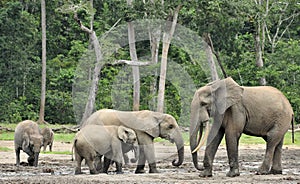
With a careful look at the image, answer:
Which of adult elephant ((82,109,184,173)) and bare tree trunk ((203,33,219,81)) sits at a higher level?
bare tree trunk ((203,33,219,81))

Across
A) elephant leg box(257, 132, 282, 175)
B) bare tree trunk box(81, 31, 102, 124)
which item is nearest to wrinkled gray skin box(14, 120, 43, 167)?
elephant leg box(257, 132, 282, 175)

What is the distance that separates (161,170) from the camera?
58.2 ft

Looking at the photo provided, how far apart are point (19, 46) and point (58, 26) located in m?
4.23

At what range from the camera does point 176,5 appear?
109 feet

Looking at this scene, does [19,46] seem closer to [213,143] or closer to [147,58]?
[147,58]

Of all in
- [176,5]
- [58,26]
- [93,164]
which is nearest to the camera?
[93,164]

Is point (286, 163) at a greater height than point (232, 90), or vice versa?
point (232, 90)

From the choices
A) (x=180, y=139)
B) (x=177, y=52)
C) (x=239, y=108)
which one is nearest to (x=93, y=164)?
(x=180, y=139)

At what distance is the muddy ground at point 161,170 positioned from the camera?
551 inches

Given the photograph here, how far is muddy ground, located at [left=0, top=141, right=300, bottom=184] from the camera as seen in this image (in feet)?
45.9

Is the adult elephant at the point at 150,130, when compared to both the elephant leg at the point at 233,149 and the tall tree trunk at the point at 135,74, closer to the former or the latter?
the elephant leg at the point at 233,149

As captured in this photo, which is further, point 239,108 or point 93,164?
point 93,164

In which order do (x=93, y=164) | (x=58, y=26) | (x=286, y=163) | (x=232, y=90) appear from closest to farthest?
(x=232, y=90) → (x=93, y=164) → (x=286, y=163) → (x=58, y=26)

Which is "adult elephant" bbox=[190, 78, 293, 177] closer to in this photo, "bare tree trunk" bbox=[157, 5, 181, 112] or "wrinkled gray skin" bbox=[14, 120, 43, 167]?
"wrinkled gray skin" bbox=[14, 120, 43, 167]
